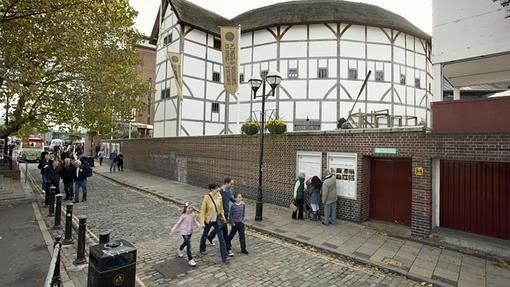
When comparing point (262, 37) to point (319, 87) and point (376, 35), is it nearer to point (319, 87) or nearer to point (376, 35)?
point (319, 87)

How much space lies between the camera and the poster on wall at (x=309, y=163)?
10.5 metres

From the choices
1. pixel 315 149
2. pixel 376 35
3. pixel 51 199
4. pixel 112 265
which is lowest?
pixel 51 199

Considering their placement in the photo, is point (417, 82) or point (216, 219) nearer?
point (216, 219)

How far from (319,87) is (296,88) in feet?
5.43

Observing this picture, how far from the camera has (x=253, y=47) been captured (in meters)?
23.7

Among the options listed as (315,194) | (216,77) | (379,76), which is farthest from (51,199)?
(379,76)

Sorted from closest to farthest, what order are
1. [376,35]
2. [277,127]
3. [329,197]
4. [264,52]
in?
1. [329,197]
2. [277,127]
3. [376,35]
4. [264,52]

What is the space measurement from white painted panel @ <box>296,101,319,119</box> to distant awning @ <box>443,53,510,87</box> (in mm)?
10240

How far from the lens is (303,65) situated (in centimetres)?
2173

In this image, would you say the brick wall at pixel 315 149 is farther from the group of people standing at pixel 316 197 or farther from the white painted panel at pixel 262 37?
the white painted panel at pixel 262 37

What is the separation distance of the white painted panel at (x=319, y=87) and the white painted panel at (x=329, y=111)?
710 millimetres

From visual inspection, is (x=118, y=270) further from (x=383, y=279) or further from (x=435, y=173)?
(x=435, y=173)

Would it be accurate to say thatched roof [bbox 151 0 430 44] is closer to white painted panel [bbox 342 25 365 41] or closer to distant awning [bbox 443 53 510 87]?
white painted panel [bbox 342 25 365 41]

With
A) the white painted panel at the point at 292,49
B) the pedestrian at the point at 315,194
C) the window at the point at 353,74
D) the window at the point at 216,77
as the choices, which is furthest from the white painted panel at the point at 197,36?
the pedestrian at the point at 315,194
